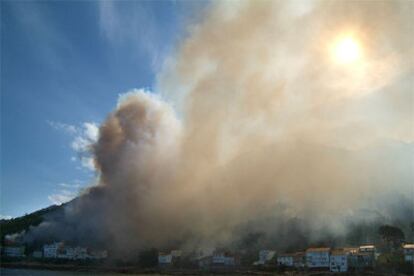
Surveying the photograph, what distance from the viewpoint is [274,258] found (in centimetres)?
11762

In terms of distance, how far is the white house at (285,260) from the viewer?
112 meters

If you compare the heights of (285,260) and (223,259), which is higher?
(223,259)

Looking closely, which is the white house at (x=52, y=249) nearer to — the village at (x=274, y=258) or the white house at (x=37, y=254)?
the village at (x=274, y=258)

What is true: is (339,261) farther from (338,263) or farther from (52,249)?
(52,249)

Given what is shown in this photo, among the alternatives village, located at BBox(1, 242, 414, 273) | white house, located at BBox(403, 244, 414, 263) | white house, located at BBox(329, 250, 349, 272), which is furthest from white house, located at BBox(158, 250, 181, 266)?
white house, located at BBox(403, 244, 414, 263)

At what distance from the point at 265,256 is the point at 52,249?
82818mm

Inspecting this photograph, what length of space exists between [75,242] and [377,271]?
4426 inches

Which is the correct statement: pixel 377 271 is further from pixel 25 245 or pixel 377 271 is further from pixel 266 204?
pixel 25 245

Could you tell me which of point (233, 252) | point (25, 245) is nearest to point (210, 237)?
point (233, 252)

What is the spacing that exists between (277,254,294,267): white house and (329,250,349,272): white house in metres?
10.4

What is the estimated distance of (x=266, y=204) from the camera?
490 ft

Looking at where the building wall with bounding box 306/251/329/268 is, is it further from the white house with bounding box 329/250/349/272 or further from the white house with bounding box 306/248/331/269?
the white house with bounding box 329/250/349/272

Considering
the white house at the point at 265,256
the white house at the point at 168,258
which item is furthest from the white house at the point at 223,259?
the white house at the point at 168,258

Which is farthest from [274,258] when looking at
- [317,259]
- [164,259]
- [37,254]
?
[37,254]
